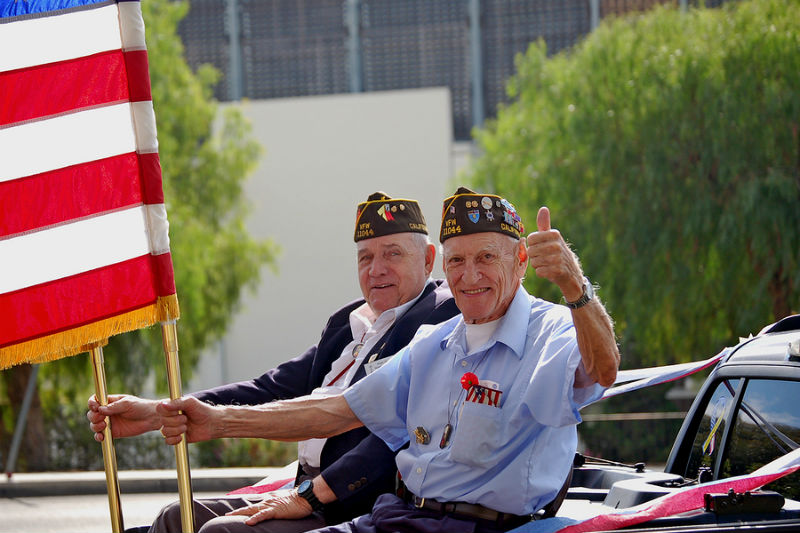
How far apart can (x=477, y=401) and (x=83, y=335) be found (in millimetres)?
1340

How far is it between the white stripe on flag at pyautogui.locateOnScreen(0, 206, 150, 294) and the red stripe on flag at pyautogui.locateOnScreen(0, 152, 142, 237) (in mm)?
35

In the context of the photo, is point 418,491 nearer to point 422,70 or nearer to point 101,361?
point 101,361

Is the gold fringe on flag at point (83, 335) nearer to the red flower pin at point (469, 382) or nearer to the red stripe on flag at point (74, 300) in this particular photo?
the red stripe on flag at point (74, 300)

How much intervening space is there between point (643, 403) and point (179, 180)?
32.7ft

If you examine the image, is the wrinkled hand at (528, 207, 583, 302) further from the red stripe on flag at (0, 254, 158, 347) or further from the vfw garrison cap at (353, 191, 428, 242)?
the vfw garrison cap at (353, 191, 428, 242)

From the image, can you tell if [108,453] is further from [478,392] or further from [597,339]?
[597,339]

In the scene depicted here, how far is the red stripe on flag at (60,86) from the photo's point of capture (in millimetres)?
3428

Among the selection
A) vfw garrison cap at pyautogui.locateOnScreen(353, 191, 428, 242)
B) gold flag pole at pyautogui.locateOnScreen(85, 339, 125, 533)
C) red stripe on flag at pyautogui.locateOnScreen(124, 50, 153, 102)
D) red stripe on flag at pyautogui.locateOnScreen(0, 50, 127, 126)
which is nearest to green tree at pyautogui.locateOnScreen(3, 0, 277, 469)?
vfw garrison cap at pyautogui.locateOnScreen(353, 191, 428, 242)

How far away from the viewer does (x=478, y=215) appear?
3.66m

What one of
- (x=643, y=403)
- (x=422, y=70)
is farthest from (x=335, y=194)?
(x=643, y=403)

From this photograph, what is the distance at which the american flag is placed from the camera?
342cm

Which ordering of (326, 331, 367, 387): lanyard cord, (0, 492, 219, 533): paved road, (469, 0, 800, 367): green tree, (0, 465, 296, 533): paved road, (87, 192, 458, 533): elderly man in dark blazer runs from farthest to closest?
(469, 0, 800, 367): green tree < (0, 465, 296, 533): paved road < (0, 492, 219, 533): paved road < (326, 331, 367, 387): lanyard cord < (87, 192, 458, 533): elderly man in dark blazer

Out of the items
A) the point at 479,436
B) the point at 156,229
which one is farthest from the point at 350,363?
the point at 156,229

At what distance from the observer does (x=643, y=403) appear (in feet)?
65.9
